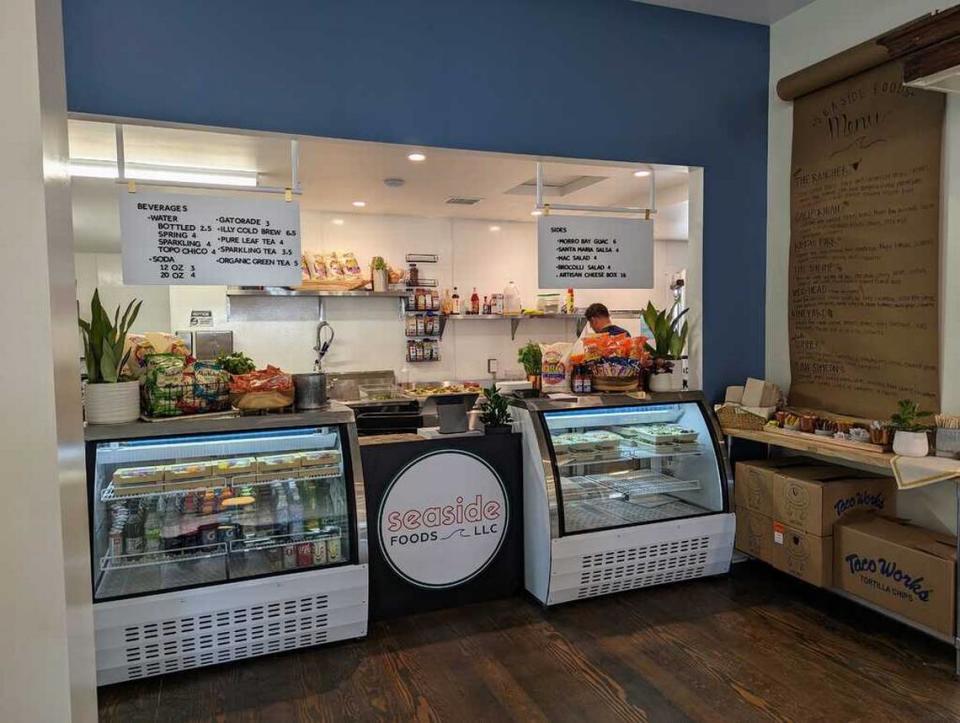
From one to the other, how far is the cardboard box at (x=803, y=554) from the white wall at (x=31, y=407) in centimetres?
328

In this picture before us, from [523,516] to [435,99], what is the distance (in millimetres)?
2214

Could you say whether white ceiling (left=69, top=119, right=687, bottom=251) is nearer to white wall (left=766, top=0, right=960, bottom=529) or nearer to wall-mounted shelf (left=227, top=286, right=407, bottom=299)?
white wall (left=766, top=0, right=960, bottom=529)

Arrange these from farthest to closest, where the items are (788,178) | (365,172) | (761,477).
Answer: (365,172), (788,178), (761,477)

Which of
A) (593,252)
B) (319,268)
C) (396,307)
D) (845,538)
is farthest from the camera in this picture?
(396,307)

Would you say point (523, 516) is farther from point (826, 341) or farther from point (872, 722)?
point (826, 341)

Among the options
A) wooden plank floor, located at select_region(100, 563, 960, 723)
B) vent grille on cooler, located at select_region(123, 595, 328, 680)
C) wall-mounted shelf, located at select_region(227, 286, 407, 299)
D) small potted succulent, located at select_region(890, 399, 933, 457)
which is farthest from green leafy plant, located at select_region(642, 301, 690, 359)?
wall-mounted shelf, located at select_region(227, 286, 407, 299)

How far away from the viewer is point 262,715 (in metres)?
2.51

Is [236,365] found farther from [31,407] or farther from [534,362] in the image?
[31,407]

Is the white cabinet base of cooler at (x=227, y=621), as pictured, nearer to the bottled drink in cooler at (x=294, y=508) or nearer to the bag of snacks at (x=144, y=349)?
the bottled drink in cooler at (x=294, y=508)

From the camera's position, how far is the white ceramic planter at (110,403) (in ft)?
9.07

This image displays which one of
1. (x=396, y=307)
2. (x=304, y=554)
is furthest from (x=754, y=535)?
(x=396, y=307)

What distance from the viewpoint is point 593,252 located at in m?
3.89

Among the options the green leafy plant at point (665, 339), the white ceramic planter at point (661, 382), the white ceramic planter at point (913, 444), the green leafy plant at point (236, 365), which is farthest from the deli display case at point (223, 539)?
the white ceramic planter at point (913, 444)

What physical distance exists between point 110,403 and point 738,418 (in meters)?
3.19
